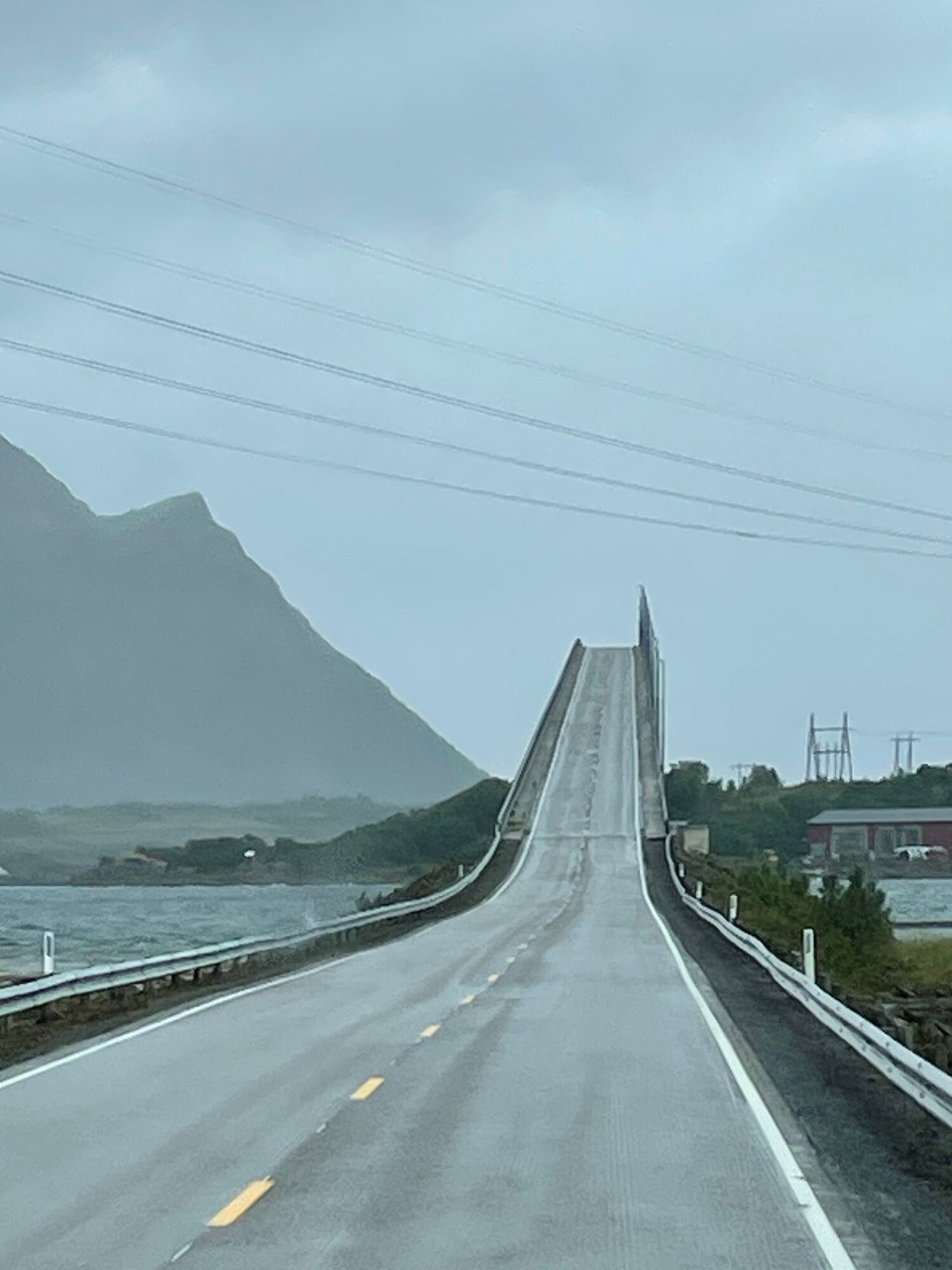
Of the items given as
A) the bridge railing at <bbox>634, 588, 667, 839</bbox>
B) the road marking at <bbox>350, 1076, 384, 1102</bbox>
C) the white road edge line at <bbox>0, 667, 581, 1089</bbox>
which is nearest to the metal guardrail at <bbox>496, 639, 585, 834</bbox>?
the bridge railing at <bbox>634, 588, 667, 839</bbox>

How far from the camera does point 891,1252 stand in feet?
34.7

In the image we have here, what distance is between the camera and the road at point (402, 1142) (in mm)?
10609

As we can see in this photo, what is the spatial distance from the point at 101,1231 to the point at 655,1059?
1041cm

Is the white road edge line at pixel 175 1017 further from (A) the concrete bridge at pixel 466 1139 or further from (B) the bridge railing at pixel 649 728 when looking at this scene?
(B) the bridge railing at pixel 649 728

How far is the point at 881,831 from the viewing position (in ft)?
611

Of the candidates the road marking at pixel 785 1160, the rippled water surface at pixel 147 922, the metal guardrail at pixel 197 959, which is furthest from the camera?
the rippled water surface at pixel 147 922

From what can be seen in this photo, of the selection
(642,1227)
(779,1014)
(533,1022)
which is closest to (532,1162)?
(642,1227)

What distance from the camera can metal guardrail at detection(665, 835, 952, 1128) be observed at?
16594mm

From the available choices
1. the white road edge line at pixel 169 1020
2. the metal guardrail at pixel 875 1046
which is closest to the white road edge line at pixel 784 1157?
the metal guardrail at pixel 875 1046

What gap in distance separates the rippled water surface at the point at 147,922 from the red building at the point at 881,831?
135 ft

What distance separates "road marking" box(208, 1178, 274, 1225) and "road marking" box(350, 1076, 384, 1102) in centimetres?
425

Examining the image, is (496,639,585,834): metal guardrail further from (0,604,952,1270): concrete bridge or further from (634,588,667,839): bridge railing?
(0,604,952,1270): concrete bridge

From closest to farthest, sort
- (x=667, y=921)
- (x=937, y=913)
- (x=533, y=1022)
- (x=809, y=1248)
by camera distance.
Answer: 1. (x=809, y=1248)
2. (x=533, y=1022)
3. (x=667, y=921)
4. (x=937, y=913)

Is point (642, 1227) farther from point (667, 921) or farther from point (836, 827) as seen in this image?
point (836, 827)
